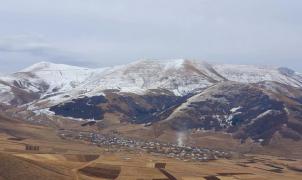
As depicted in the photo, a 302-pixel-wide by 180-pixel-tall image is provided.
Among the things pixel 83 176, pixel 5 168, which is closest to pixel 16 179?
pixel 5 168

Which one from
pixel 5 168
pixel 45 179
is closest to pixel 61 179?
pixel 45 179

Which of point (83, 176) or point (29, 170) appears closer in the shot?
point (29, 170)

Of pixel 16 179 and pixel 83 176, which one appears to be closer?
pixel 16 179

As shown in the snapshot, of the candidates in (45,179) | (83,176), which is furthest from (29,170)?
(83,176)

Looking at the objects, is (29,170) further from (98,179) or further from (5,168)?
(98,179)

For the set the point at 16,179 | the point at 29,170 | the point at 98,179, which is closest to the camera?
the point at 16,179

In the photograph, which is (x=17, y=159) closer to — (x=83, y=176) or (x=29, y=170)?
(x=29, y=170)

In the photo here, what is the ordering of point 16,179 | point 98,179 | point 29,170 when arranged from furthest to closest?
Result: point 98,179
point 29,170
point 16,179
